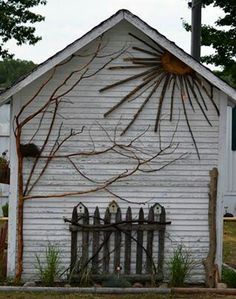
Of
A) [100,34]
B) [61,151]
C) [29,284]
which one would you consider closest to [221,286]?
[29,284]

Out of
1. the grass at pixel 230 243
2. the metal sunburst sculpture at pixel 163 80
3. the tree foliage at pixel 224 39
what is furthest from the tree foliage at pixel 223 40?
the metal sunburst sculpture at pixel 163 80

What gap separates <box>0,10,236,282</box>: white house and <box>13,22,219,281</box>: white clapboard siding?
0.6 inches

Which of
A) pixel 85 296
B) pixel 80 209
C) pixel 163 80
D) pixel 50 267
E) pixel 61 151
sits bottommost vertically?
pixel 85 296

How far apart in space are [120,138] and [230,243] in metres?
6.58

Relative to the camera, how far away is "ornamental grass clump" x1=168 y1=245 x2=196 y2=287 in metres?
9.87

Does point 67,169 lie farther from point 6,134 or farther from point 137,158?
point 6,134

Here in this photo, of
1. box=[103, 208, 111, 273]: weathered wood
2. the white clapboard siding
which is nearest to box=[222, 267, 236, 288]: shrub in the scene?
the white clapboard siding

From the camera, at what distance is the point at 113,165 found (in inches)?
399

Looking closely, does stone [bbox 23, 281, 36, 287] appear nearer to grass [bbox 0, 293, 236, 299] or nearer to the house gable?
grass [bbox 0, 293, 236, 299]

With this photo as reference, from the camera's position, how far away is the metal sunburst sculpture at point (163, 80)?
10.1 metres

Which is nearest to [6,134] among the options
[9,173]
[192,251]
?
[9,173]

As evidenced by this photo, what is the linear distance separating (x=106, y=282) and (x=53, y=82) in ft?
10.2

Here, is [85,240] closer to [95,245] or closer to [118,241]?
[95,245]

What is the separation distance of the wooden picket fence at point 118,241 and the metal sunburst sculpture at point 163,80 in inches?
52.7
